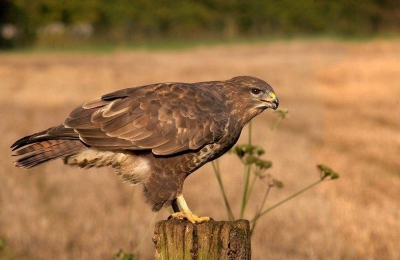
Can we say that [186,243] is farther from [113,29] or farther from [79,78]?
[113,29]

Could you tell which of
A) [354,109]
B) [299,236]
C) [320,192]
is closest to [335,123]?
[354,109]

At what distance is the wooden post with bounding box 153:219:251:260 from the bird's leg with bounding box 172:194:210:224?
39 cm

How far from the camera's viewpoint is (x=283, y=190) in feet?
36.7

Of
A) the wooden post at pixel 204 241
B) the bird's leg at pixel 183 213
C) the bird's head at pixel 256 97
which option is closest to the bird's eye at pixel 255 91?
the bird's head at pixel 256 97

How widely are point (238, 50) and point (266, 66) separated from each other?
13.2 m

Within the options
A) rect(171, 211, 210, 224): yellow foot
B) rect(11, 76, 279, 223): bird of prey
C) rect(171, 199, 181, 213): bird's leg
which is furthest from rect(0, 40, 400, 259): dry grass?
rect(171, 211, 210, 224): yellow foot

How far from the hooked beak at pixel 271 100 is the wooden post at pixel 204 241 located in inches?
48.2

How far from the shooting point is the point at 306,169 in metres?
12.8

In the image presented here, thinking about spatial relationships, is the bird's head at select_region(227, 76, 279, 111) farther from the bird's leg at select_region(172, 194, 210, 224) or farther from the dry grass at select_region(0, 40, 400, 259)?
the dry grass at select_region(0, 40, 400, 259)

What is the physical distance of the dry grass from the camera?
27.3 ft

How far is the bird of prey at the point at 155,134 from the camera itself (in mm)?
4605

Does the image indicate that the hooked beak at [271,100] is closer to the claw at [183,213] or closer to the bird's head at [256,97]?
the bird's head at [256,97]

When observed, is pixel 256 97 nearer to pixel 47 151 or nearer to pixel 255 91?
pixel 255 91

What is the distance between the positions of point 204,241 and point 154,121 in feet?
4.00
